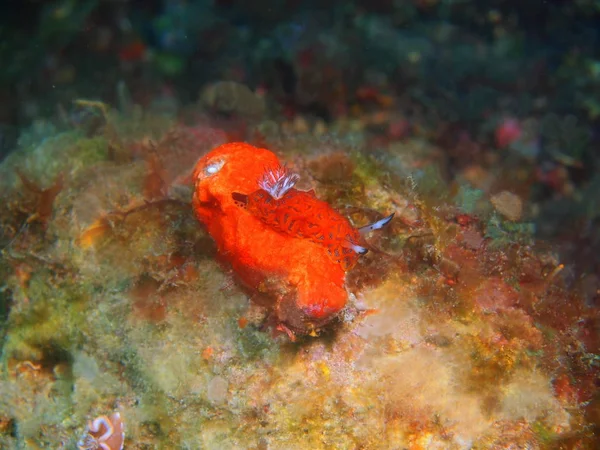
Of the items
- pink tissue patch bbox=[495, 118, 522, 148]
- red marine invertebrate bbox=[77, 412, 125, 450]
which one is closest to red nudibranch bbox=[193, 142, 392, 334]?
red marine invertebrate bbox=[77, 412, 125, 450]

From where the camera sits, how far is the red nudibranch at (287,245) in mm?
2221

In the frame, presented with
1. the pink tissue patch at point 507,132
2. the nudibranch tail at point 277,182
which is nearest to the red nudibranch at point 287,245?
the nudibranch tail at point 277,182

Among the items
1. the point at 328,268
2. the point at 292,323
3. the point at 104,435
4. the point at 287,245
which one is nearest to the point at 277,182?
the point at 287,245

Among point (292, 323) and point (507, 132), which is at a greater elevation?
point (292, 323)

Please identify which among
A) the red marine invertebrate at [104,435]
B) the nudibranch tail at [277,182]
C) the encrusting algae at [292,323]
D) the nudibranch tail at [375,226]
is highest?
the nudibranch tail at [277,182]

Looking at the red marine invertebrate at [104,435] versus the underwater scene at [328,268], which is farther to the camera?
the red marine invertebrate at [104,435]

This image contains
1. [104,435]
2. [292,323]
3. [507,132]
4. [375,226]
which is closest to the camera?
[292,323]

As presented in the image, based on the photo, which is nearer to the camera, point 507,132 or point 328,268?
point 328,268

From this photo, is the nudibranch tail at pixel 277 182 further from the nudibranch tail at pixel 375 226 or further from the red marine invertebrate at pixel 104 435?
the red marine invertebrate at pixel 104 435

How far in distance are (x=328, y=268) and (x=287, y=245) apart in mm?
278

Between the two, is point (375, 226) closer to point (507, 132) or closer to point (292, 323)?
point (292, 323)

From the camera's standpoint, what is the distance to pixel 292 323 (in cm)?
226

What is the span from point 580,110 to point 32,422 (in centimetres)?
675

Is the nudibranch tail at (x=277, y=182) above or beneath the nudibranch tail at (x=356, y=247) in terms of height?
above
